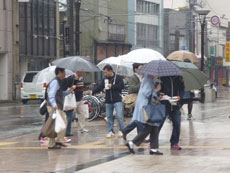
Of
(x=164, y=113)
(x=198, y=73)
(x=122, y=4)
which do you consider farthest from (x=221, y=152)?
(x=122, y=4)

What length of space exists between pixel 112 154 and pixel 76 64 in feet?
11.0

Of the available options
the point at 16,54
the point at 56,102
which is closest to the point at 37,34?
the point at 16,54

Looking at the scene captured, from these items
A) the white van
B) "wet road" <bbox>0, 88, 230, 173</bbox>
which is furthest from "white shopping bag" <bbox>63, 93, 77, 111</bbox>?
the white van

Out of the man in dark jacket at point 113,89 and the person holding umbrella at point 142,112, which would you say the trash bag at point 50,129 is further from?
the man in dark jacket at point 113,89

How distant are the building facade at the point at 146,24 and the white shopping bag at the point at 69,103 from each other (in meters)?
51.1

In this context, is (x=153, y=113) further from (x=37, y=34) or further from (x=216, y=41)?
(x=216, y=41)

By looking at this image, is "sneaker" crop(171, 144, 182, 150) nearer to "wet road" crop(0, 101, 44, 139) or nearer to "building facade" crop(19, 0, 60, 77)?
"wet road" crop(0, 101, 44, 139)

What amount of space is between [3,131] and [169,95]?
6.84 metres

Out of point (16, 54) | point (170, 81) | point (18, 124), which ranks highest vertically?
point (16, 54)

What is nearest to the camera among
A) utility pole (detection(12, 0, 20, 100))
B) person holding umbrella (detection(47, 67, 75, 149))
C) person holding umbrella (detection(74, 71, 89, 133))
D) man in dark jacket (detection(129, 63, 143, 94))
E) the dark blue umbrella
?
the dark blue umbrella

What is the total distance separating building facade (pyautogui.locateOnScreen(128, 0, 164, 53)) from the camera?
67625mm

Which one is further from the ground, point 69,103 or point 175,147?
point 69,103

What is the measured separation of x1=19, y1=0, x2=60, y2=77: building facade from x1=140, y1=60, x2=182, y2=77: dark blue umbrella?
1260 inches

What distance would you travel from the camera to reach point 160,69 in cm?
1138
